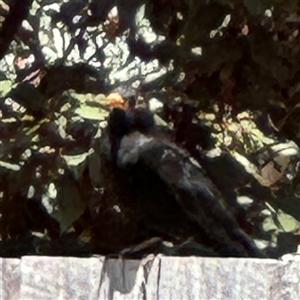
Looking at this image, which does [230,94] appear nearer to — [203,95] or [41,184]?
[203,95]

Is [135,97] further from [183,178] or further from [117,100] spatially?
[183,178]

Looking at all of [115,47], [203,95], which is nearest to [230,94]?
[203,95]

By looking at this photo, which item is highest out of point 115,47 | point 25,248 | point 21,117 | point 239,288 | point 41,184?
point 115,47

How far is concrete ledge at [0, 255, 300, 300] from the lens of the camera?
875 millimetres

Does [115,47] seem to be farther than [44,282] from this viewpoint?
Yes

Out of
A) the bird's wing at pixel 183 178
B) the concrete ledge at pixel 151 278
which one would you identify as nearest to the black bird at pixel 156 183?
the bird's wing at pixel 183 178

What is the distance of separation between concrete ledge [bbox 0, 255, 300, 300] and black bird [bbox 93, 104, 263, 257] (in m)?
0.54

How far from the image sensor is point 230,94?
1563mm

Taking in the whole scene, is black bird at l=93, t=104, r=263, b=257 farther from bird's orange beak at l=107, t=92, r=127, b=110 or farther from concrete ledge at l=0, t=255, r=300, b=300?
concrete ledge at l=0, t=255, r=300, b=300

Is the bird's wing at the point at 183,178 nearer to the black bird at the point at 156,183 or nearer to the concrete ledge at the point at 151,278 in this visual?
the black bird at the point at 156,183

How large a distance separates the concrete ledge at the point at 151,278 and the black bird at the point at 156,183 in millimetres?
541

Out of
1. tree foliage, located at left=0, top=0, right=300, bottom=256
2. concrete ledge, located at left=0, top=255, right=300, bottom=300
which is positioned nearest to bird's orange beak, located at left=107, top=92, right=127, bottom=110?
tree foliage, located at left=0, top=0, right=300, bottom=256

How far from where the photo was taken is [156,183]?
1510mm

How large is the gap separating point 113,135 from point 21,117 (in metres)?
0.19
